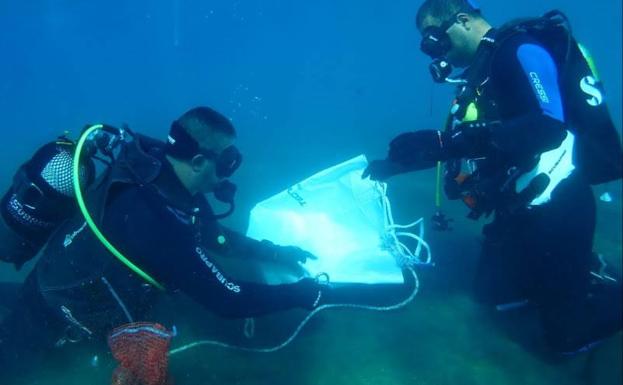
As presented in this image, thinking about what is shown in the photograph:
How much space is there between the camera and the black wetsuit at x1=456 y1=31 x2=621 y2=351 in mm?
3072

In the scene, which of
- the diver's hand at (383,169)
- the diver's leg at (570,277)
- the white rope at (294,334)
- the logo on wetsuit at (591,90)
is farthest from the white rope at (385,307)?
the logo on wetsuit at (591,90)

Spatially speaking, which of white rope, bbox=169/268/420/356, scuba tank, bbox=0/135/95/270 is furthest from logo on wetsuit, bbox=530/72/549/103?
scuba tank, bbox=0/135/95/270

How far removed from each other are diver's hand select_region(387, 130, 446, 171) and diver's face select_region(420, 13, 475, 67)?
96 cm

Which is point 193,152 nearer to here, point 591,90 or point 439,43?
point 439,43

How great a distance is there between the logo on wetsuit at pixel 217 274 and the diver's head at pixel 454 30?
8.33 feet

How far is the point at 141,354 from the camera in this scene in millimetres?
2873

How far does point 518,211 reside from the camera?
388cm

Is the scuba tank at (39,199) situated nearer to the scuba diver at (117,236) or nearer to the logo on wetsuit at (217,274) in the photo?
the scuba diver at (117,236)

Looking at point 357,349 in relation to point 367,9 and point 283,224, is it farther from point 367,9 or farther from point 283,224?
point 367,9

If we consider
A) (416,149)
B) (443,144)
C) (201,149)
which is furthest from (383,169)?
(201,149)

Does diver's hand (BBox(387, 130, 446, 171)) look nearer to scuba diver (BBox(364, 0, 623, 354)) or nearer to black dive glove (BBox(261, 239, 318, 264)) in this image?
scuba diver (BBox(364, 0, 623, 354))

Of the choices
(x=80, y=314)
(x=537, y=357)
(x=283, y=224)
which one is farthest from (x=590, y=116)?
(x=80, y=314)

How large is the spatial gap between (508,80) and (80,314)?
369 centimetres

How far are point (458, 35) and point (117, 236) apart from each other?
10.5 feet
